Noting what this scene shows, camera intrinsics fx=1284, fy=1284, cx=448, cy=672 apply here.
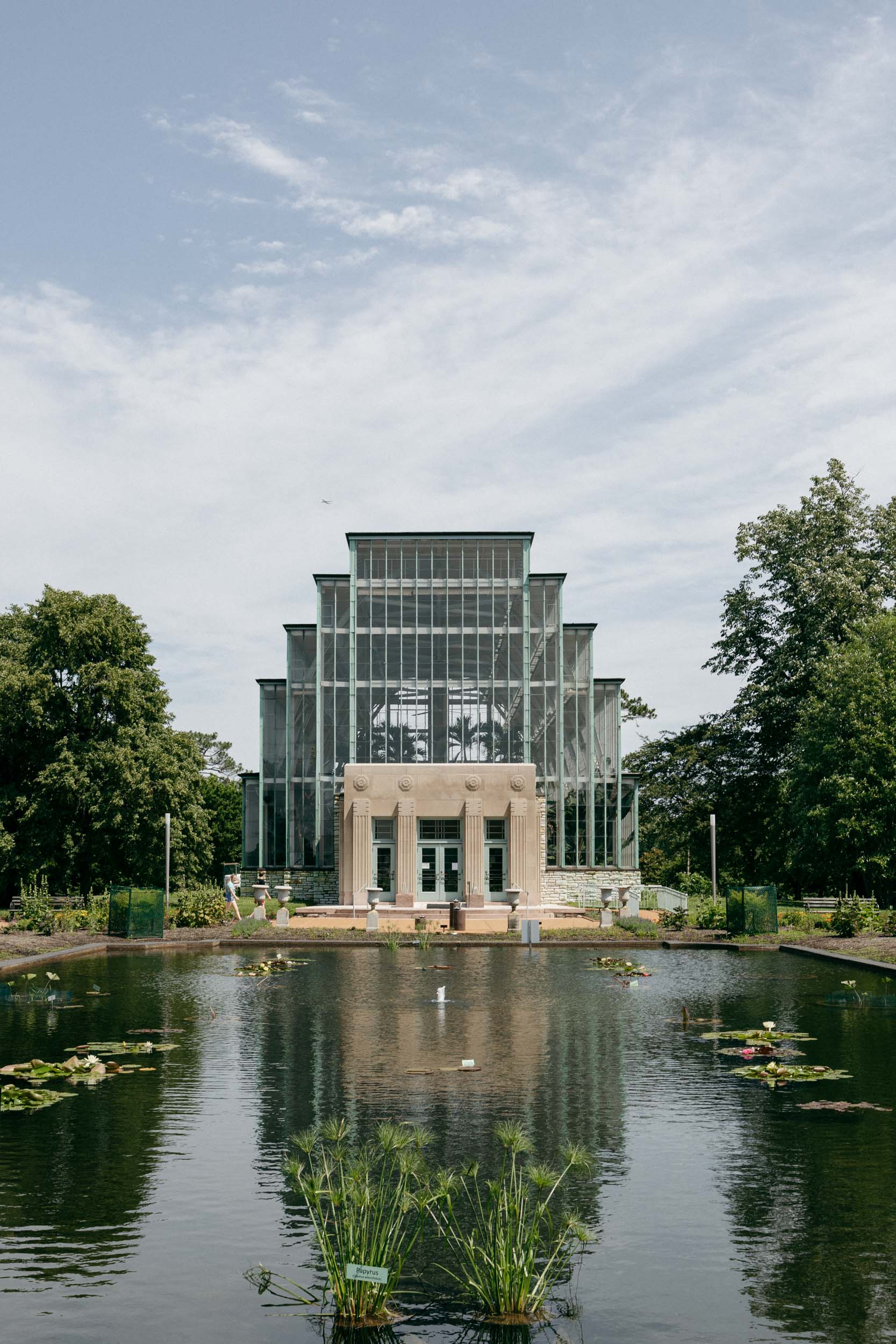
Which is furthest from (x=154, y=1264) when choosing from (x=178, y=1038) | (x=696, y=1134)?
(x=178, y=1038)

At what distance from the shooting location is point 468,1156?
10.2m

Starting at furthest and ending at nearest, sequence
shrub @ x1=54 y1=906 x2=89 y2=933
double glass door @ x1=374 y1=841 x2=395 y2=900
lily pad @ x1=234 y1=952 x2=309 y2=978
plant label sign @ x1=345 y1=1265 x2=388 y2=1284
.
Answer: double glass door @ x1=374 y1=841 x2=395 y2=900, shrub @ x1=54 y1=906 x2=89 y2=933, lily pad @ x1=234 y1=952 x2=309 y2=978, plant label sign @ x1=345 y1=1265 x2=388 y2=1284

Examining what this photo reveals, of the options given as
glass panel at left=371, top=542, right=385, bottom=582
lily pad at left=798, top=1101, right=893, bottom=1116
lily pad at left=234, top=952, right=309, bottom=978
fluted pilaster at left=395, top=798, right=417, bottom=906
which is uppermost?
glass panel at left=371, top=542, right=385, bottom=582

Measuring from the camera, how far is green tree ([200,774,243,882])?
85.1 meters

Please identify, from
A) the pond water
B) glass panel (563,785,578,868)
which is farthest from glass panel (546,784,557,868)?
the pond water

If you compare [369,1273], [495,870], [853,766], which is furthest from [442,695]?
[369,1273]

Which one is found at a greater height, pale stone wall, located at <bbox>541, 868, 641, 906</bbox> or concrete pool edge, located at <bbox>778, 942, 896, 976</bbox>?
pale stone wall, located at <bbox>541, 868, 641, 906</bbox>

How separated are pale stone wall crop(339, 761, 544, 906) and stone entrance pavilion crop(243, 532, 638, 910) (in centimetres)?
7

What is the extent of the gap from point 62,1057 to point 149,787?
36309 millimetres

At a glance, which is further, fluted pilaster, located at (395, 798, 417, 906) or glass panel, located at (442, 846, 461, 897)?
glass panel, located at (442, 846, 461, 897)

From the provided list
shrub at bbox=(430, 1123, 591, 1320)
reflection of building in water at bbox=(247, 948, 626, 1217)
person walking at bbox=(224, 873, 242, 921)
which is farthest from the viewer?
person walking at bbox=(224, 873, 242, 921)

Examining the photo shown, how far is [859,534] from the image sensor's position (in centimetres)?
5703

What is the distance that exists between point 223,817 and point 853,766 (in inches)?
1964

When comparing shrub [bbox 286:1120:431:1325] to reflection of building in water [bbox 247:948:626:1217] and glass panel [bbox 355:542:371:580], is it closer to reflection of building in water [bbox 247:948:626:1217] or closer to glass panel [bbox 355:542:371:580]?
reflection of building in water [bbox 247:948:626:1217]
